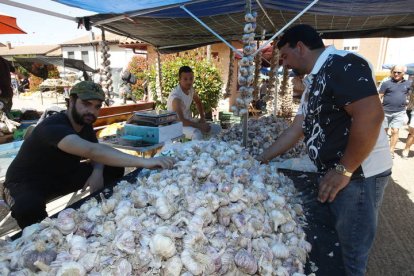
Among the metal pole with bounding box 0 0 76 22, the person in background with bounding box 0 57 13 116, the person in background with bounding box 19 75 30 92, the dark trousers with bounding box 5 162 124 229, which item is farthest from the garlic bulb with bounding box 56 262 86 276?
the person in background with bounding box 19 75 30 92

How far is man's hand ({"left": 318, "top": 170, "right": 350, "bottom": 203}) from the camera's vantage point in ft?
5.03

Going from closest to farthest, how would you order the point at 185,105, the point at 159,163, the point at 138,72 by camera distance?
the point at 159,163, the point at 185,105, the point at 138,72

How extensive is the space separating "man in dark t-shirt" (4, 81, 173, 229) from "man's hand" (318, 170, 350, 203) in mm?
1141

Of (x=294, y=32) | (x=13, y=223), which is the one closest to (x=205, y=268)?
(x=294, y=32)

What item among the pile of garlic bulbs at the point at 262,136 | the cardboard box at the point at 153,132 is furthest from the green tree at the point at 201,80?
the cardboard box at the point at 153,132

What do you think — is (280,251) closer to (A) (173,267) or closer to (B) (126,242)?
(A) (173,267)

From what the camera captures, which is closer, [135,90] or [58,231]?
[58,231]

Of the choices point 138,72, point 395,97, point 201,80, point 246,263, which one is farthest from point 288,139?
point 138,72

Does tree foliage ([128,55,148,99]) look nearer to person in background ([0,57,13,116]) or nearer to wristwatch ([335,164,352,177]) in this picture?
person in background ([0,57,13,116])

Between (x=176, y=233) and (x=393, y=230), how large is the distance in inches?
127

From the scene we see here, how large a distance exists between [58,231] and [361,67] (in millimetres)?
1619

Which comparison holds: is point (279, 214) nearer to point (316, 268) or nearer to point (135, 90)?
point (316, 268)

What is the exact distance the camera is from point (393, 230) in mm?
3328

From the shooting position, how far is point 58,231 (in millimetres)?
1261
